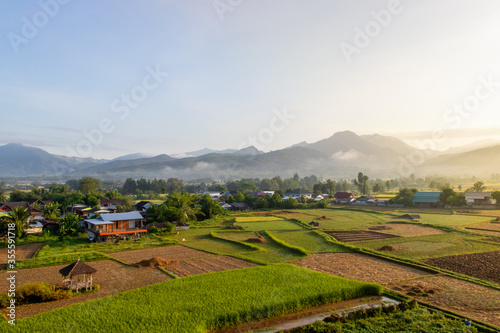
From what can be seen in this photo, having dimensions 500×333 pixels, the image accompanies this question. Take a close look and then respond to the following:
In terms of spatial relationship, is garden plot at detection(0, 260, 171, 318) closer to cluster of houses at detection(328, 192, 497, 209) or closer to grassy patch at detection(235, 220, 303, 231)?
grassy patch at detection(235, 220, 303, 231)

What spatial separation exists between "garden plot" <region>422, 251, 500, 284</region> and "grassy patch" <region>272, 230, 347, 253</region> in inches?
299

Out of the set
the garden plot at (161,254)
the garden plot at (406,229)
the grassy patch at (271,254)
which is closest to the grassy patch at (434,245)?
the garden plot at (406,229)

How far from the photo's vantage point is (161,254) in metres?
26.5

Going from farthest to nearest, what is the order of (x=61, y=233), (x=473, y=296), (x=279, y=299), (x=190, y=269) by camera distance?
(x=61, y=233) → (x=190, y=269) → (x=473, y=296) → (x=279, y=299)

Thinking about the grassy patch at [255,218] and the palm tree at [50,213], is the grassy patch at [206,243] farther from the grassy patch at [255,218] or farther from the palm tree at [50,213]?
the palm tree at [50,213]

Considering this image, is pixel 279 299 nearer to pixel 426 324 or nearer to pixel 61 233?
pixel 426 324

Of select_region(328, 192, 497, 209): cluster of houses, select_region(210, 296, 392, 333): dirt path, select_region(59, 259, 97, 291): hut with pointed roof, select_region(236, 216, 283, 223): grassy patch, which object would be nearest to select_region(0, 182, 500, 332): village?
select_region(59, 259, 97, 291): hut with pointed roof

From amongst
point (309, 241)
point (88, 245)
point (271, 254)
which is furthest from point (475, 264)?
point (88, 245)

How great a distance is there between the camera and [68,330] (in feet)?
38.2

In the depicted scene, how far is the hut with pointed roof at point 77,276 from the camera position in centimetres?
1692

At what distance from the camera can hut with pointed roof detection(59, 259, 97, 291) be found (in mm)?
16922

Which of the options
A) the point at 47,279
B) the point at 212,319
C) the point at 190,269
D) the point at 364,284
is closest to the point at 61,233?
the point at 47,279

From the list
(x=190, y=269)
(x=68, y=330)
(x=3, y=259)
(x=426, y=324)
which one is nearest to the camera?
(x=68, y=330)

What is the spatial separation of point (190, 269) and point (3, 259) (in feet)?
50.4
